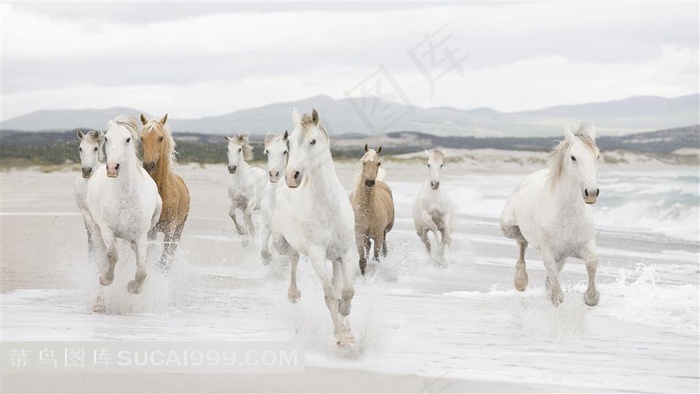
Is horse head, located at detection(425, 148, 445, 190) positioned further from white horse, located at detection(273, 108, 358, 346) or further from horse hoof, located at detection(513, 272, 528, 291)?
white horse, located at detection(273, 108, 358, 346)

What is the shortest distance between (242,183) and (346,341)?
927cm

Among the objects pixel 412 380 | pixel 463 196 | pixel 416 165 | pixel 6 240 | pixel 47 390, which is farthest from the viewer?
pixel 416 165

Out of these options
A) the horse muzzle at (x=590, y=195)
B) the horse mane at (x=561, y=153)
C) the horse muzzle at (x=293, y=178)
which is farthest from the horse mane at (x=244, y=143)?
the horse muzzle at (x=590, y=195)

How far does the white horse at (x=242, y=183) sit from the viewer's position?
1652cm

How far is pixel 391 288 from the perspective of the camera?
39.2 feet

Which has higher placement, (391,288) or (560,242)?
(560,242)

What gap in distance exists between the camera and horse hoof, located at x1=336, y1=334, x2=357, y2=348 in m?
7.79

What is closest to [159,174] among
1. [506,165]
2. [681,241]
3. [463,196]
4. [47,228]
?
[47,228]

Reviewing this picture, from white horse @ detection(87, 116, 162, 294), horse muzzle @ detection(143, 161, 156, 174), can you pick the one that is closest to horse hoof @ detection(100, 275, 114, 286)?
white horse @ detection(87, 116, 162, 294)

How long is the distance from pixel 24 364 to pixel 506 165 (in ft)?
197

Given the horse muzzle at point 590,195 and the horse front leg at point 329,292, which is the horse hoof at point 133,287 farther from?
the horse muzzle at point 590,195

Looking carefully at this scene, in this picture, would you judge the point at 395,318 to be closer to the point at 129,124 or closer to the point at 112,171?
the point at 112,171

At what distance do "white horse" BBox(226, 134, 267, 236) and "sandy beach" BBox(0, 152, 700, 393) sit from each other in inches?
18.2

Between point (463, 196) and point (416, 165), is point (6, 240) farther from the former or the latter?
point (416, 165)
